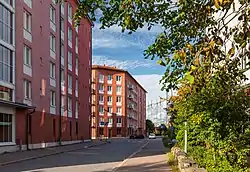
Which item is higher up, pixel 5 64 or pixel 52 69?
pixel 52 69

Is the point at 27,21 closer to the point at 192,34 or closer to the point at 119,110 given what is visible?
the point at 192,34

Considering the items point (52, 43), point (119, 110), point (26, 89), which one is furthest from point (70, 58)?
point (119, 110)

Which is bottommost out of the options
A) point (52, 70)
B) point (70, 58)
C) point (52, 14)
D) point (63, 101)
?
point (63, 101)

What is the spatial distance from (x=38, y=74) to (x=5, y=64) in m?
7.80

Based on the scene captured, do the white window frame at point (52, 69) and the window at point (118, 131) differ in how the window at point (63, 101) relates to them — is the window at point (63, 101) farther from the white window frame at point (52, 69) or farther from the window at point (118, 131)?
the window at point (118, 131)

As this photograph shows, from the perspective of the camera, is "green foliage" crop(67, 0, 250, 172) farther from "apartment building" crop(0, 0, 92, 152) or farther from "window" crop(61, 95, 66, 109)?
"window" crop(61, 95, 66, 109)

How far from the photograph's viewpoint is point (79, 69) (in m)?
59.6

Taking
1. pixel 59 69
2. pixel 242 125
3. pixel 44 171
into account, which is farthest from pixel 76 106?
pixel 242 125

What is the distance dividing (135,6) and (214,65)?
146cm

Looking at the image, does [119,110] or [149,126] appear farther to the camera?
[149,126]

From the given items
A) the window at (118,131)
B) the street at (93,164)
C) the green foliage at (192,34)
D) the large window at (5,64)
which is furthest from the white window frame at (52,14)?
the window at (118,131)

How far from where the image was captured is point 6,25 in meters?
31.2

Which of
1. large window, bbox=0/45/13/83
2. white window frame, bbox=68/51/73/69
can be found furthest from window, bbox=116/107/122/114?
large window, bbox=0/45/13/83

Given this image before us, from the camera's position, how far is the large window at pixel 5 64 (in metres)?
30.2
